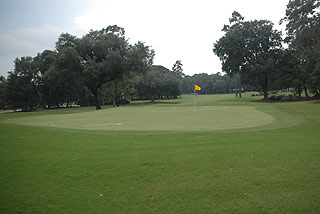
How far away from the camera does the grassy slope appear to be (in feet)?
12.5

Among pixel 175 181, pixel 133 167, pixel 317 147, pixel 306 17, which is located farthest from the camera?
pixel 306 17

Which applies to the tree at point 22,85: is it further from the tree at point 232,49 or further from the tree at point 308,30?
the tree at point 308,30

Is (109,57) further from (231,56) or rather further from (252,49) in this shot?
(252,49)

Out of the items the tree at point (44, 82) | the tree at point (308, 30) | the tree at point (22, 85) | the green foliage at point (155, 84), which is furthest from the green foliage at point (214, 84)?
the tree at point (308, 30)

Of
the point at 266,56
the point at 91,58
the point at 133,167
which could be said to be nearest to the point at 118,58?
the point at 91,58

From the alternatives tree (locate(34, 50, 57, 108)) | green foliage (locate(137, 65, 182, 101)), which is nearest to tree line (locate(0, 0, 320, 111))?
tree (locate(34, 50, 57, 108))

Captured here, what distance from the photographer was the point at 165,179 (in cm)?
490

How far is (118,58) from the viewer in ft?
129

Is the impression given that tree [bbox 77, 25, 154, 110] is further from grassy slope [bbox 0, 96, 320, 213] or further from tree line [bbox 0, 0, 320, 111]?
grassy slope [bbox 0, 96, 320, 213]

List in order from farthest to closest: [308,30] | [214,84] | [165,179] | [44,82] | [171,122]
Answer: [214,84] → [44,82] → [308,30] → [171,122] → [165,179]

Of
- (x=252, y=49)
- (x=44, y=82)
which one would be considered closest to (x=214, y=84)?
(x=252, y=49)

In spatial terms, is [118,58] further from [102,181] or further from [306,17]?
[102,181]

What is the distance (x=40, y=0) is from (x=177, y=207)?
1739 centimetres

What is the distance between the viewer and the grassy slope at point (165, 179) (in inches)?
150
